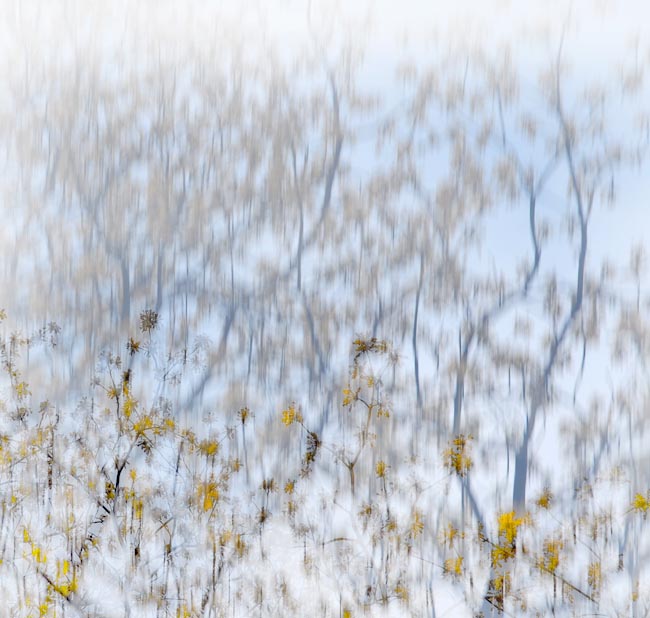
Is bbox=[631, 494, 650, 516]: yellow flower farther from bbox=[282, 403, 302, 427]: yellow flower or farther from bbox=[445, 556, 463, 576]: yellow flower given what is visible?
bbox=[282, 403, 302, 427]: yellow flower

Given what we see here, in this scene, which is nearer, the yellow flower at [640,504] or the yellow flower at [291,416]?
the yellow flower at [640,504]

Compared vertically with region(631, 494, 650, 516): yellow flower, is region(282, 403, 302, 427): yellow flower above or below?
above

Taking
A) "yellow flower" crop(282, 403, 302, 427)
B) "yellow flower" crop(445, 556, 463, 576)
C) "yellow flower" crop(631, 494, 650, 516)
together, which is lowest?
"yellow flower" crop(445, 556, 463, 576)

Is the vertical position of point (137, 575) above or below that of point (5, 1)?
below

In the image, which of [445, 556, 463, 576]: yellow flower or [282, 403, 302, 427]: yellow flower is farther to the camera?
[282, 403, 302, 427]: yellow flower

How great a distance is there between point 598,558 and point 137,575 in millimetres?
1284

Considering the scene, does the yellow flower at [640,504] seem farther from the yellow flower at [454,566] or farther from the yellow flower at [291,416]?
the yellow flower at [291,416]

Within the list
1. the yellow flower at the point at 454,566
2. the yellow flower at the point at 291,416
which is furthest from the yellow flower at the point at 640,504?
the yellow flower at the point at 291,416

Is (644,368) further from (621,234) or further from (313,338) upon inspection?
(313,338)

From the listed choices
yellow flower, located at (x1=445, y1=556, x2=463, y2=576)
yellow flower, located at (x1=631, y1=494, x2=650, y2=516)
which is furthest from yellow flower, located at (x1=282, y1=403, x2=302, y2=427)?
yellow flower, located at (x1=631, y1=494, x2=650, y2=516)

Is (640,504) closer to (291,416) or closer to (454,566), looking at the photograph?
(454,566)

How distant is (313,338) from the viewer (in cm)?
184

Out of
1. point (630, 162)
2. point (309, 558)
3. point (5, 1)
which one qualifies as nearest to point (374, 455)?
point (309, 558)

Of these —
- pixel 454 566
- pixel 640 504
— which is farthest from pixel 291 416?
pixel 640 504
